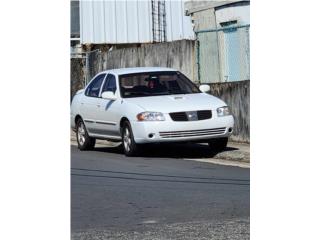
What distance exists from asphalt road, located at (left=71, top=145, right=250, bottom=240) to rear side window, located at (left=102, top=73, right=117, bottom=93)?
144 centimetres

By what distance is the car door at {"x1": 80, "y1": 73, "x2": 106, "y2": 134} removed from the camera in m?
14.6

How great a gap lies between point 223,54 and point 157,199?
9250 millimetres

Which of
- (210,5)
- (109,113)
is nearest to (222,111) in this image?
(109,113)

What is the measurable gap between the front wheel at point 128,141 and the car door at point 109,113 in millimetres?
273

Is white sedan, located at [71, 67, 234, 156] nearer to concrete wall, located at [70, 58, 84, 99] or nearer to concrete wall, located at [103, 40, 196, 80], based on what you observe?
concrete wall, located at [103, 40, 196, 80]

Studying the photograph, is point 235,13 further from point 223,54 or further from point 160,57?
point 223,54

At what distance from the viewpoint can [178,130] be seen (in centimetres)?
1280

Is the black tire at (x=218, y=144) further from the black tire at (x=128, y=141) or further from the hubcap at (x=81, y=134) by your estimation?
the hubcap at (x=81, y=134)

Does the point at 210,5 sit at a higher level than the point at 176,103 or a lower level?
higher

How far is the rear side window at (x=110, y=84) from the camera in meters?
14.3

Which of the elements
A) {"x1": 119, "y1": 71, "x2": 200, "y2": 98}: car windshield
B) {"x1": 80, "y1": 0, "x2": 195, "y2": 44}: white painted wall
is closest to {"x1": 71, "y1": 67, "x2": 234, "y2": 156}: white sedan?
{"x1": 119, "y1": 71, "x2": 200, "y2": 98}: car windshield
